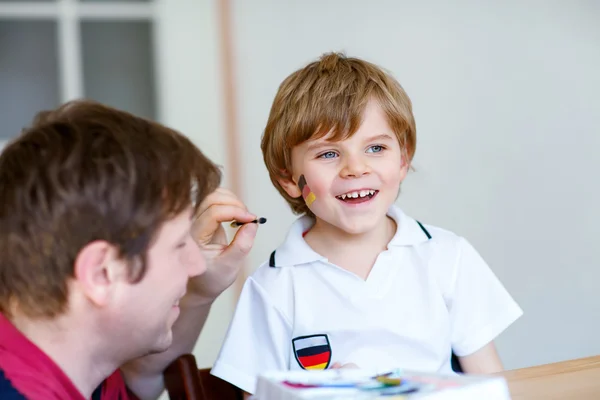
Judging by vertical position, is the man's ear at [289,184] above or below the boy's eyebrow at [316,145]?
below

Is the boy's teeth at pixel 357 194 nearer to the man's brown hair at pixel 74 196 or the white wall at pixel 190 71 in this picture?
the man's brown hair at pixel 74 196

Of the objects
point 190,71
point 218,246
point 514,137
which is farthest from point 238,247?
point 514,137

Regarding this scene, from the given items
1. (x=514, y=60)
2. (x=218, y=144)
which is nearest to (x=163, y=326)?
(x=218, y=144)

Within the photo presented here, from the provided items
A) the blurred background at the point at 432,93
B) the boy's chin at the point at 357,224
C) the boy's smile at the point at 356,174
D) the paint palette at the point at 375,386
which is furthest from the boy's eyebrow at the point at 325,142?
the blurred background at the point at 432,93

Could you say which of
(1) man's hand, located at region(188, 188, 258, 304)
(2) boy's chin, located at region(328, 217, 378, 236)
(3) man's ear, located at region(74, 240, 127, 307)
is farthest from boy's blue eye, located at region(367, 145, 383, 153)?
(3) man's ear, located at region(74, 240, 127, 307)

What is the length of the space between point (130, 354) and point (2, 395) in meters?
0.19

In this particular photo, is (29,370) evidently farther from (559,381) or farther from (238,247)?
(559,381)

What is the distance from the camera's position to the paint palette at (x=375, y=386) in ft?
2.09

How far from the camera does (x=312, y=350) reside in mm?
1202

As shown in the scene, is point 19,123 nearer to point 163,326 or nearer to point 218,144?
point 218,144

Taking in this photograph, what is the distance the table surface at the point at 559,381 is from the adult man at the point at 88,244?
0.41 m

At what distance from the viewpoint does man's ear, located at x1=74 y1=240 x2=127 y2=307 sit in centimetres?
85

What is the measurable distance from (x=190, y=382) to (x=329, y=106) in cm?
49

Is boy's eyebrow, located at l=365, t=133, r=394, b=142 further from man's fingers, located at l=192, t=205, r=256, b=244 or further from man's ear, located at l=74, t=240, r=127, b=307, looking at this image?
man's ear, located at l=74, t=240, r=127, b=307
